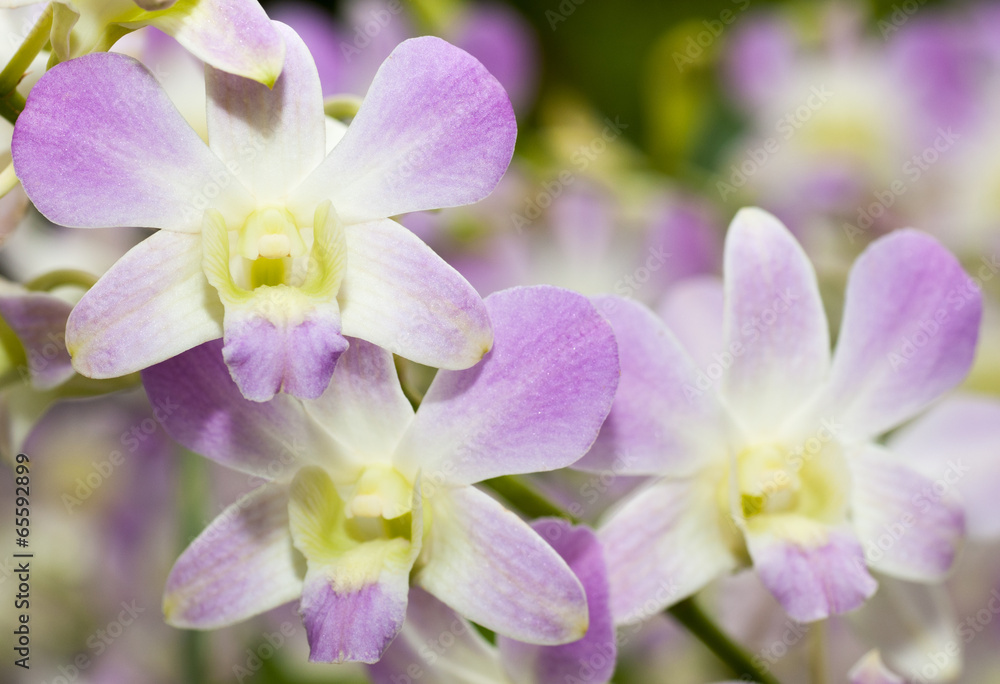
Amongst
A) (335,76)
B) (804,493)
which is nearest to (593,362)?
(804,493)

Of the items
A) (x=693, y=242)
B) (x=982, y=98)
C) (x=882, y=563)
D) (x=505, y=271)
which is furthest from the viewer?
(x=982, y=98)

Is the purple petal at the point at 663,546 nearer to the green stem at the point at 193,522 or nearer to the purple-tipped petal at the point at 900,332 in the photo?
the purple-tipped petal at the point at 900,332

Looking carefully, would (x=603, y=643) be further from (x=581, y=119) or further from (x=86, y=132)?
(x=581, y=119)

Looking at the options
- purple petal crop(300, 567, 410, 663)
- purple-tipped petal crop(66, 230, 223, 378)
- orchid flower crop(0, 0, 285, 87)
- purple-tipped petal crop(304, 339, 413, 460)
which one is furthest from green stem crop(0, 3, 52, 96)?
purple petal crop(300, 567, 410, 663)

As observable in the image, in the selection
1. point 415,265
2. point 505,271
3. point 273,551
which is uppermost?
point 415,265

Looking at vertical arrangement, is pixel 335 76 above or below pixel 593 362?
below

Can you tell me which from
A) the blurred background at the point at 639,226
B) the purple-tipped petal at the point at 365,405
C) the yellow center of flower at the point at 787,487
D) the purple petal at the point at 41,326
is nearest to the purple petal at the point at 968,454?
the blurred background at the point at 639,226
